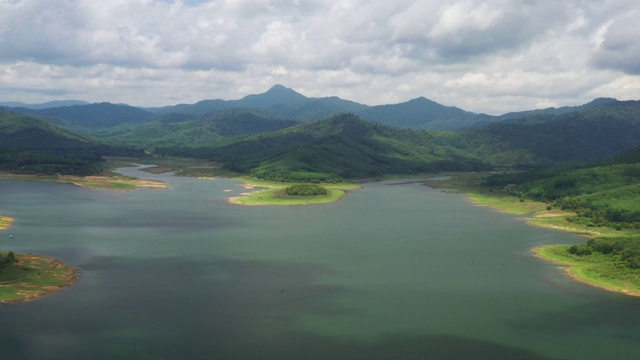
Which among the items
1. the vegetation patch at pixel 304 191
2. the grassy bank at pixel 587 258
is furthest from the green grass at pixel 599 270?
the vegetation patch at pixel 304 191

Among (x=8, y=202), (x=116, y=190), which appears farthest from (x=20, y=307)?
(x=116, y=190)

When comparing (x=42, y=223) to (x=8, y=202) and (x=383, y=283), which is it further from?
(x=383, y=283)

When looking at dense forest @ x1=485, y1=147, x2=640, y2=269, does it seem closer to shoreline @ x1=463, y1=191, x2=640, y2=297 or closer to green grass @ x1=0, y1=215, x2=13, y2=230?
shoreline @ x1=463, y1=191, x2=640, y2=297

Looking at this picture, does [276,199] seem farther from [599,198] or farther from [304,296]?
[304,296]

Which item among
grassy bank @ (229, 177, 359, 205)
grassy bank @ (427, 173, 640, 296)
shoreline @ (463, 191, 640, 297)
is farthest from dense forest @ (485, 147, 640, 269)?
grassy bank @ (229, 177, 359, 205)

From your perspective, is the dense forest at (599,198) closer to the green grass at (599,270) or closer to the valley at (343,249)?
the valley at (343,249)

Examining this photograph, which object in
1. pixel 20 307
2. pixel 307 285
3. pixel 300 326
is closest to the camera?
pixel 300 326
